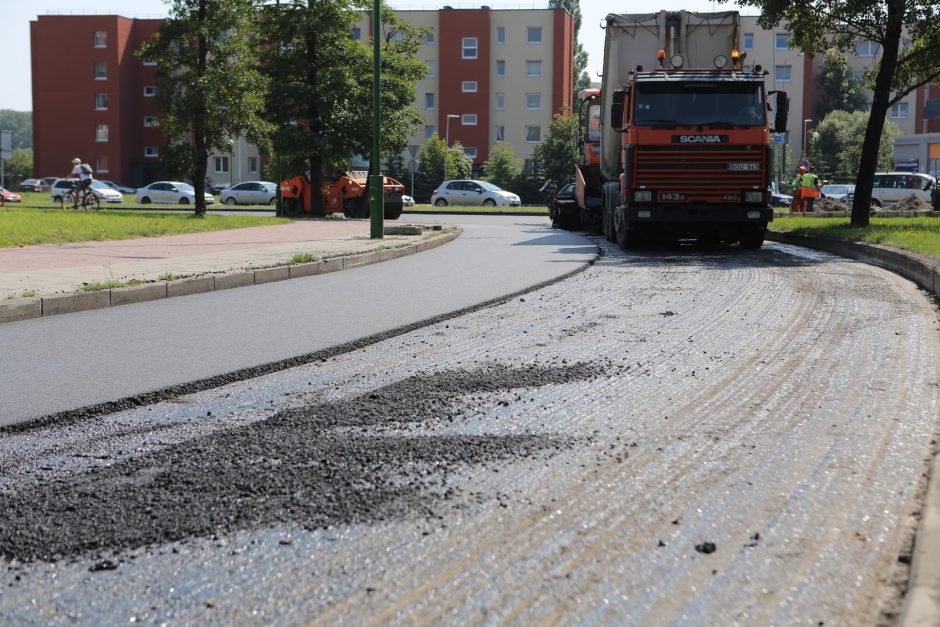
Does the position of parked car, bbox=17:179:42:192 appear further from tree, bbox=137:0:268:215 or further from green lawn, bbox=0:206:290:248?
green lawn, bbox=0:206:290:248

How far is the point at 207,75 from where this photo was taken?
1242 inches

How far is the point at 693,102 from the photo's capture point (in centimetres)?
1897

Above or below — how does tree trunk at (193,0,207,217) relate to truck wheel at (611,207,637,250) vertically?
above

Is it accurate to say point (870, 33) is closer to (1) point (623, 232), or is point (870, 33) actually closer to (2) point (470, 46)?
(1) point (623, 232)

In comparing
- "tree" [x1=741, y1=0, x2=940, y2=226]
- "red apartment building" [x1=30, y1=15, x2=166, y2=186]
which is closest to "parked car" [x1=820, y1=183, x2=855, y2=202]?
"tree" [x1=741, y1=0, x2=940, y2=226]

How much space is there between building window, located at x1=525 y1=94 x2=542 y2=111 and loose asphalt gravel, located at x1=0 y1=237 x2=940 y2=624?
274 ft

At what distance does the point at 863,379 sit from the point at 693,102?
12616 millimetres

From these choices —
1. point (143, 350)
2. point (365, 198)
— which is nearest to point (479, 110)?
point (365, 198)

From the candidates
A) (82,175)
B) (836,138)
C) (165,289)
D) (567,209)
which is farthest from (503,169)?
(165,289)

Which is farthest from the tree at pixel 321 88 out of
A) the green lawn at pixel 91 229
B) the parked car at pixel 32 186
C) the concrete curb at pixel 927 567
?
the parked car at pixel 32 186

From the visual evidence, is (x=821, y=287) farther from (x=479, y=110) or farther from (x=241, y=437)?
(x=479, y=110)

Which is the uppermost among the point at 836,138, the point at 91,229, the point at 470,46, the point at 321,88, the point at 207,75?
the point at 470,46

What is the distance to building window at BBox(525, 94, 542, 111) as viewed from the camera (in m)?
89.8

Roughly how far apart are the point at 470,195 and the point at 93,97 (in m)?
43.0
